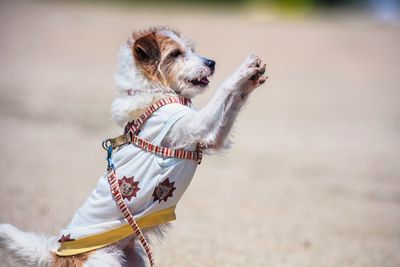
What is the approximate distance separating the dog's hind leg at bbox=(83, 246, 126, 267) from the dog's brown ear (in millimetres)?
1422

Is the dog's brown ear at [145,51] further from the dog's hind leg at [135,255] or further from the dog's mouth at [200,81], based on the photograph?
the dog's hind leg at [135,255]

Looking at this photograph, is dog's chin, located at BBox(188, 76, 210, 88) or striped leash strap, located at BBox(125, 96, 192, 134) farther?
dog's chin, located at BBox(188, 76, 210, 88)

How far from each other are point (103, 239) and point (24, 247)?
1.87 feet

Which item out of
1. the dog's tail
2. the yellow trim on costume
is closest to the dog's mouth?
the yellow trim on costume

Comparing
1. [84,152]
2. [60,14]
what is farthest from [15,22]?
[84,152]

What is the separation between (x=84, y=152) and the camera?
11492 mm

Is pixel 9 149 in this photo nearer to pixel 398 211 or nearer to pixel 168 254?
pixel 168 254

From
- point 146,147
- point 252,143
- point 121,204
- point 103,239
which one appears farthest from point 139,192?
point 252,143

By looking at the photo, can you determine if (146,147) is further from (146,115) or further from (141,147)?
(146,115)

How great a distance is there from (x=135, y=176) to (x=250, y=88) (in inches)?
40.5

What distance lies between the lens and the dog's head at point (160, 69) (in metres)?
5.07

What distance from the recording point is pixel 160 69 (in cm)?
511

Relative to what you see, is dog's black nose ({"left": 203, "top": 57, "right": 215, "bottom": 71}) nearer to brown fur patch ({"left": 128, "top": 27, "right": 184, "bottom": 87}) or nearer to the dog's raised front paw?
brown fur patch ({"left": 128, "top": 27, "right": 184, "bottom": 87})

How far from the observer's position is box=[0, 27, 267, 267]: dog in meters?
4.58
